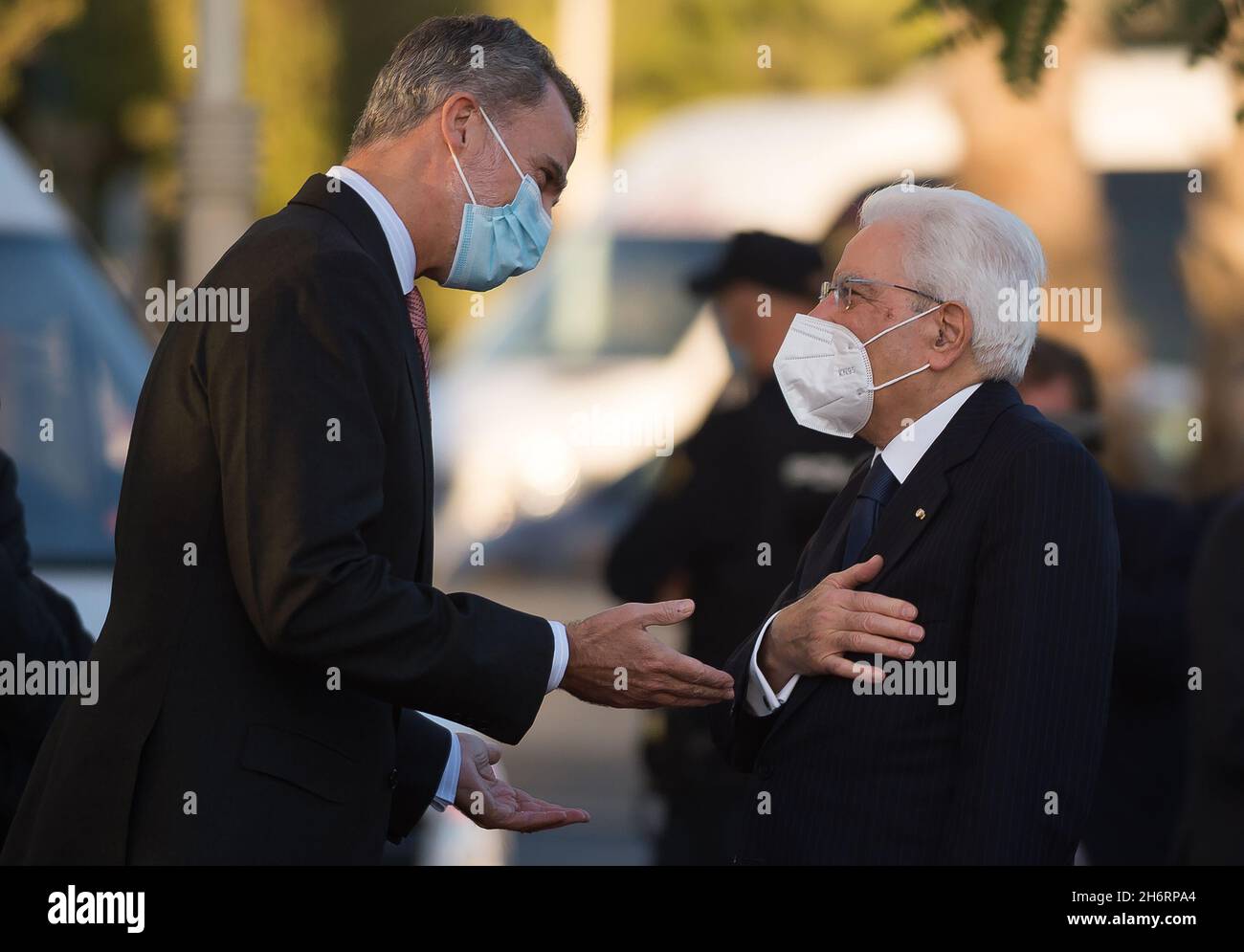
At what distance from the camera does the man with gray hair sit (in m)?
2.81

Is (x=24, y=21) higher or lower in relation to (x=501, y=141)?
higher

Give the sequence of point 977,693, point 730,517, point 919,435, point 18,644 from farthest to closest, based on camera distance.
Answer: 1. point 730,517
2. point 18,644
3. point 919,435
4. point 977,693

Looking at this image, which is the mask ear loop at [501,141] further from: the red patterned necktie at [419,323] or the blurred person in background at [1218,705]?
the blurred person in background at [1218,705]

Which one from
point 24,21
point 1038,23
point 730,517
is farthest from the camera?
Result: point 24,21

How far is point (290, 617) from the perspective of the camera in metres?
2.79

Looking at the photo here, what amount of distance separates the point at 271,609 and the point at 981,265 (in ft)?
4.45

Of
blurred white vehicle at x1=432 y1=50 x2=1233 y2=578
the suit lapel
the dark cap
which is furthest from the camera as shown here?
blurred white vehicle at x1=432 y1=50 x2=1233 y2=578

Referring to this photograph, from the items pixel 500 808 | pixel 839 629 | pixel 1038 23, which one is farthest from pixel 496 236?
pixel 1038 23

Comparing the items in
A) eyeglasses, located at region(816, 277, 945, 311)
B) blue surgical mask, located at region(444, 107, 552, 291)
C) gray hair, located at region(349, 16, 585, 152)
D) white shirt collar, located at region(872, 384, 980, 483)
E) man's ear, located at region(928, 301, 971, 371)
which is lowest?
white shirt collar, located at region(872, 384, 980, 483)

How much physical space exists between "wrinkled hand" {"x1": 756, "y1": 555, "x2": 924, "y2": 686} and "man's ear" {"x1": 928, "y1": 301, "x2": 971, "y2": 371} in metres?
0.39

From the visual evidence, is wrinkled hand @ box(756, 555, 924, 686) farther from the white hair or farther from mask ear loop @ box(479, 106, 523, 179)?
mask ear loop @ box(479, 106, 523, 179)

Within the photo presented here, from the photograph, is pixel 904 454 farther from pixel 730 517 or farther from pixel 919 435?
pixel 730 517

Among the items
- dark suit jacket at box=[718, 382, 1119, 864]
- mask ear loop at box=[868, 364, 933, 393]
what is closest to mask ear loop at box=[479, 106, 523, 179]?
mask ear loop at box=[868, 364, 933, 393]
